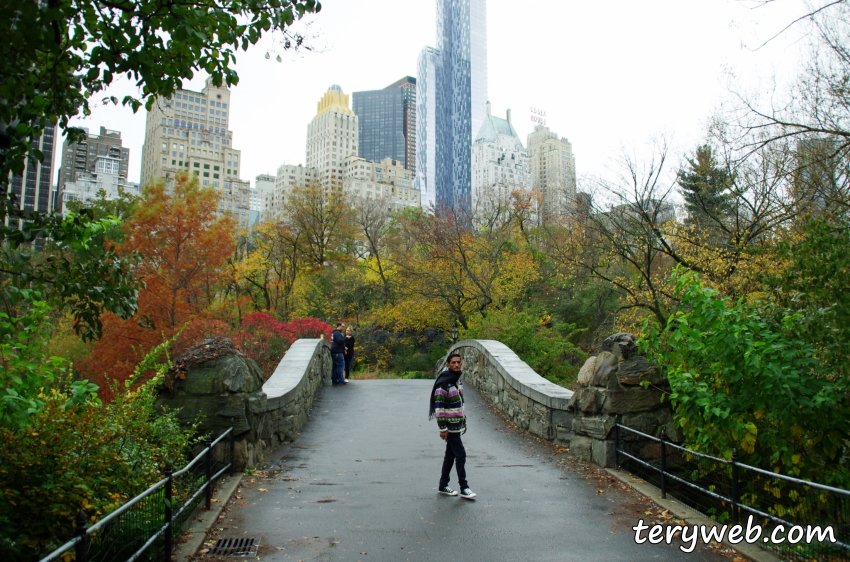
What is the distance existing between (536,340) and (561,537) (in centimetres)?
1325

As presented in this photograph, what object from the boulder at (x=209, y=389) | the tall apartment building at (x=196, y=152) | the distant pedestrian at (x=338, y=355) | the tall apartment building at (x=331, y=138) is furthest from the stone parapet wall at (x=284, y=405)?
the tall apartment building at (x=331, y=138)

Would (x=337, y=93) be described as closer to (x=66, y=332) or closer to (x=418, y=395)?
(x=66, y=332)

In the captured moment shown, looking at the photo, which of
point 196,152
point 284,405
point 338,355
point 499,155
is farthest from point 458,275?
point 196,152

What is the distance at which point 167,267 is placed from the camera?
23672 mm

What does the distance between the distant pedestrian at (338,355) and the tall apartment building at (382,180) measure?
90.5 metres

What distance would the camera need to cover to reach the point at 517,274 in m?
27.6

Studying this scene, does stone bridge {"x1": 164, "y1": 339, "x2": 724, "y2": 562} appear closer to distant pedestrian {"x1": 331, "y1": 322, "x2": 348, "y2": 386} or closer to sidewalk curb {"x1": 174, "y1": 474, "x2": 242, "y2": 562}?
sidewalk curb {"x1": 174, "y1": 474, "x2": 242, "y2": 562}

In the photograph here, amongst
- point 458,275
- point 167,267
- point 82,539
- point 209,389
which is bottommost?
point 82,539

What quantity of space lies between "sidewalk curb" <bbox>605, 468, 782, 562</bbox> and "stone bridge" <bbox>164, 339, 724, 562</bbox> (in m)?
0.16

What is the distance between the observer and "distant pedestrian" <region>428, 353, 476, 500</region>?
6.67 m

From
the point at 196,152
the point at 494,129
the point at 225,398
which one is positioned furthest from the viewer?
the point at 196,152

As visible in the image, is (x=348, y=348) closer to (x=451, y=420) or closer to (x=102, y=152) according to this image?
(x=451, y=420)

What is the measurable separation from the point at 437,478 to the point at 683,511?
2.82 meters

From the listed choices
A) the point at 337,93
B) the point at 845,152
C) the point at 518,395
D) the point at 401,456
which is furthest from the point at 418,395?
the point at 337,93
